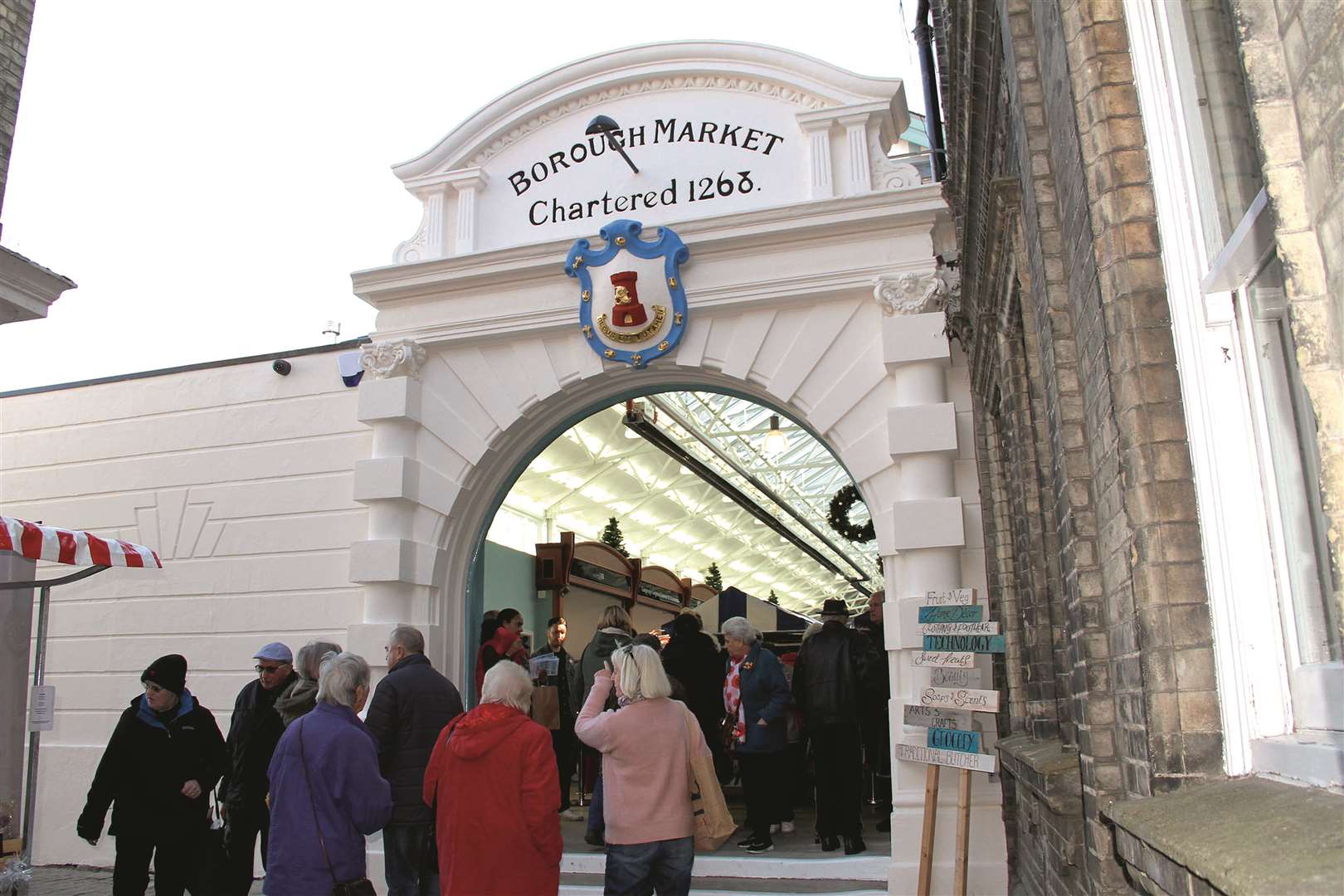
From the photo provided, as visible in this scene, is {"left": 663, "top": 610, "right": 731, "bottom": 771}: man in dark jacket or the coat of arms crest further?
{"left": 663, "top": 610, "right": 731, "bottom": 771}: man in dark jacket

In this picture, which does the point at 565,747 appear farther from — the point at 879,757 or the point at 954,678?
the point at 954,678

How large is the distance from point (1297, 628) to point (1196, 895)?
585 millimetres

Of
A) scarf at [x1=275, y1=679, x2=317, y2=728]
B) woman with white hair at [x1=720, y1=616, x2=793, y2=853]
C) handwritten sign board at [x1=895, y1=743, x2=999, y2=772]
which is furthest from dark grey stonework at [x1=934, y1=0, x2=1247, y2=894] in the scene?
scarf at [x1=275, y1=679, x2=317, y2=728]

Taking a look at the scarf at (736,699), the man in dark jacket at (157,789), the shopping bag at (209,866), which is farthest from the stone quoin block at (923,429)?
the shopping bag at (209,866)

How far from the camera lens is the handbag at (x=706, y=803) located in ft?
16.1

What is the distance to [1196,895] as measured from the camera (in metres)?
2.12

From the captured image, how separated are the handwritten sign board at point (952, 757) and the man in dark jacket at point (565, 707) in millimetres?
3654

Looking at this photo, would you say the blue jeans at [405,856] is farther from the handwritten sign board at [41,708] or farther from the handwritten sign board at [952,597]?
the handwritten sign board at [952,597]

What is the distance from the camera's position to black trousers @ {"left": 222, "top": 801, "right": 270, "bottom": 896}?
5930 mm

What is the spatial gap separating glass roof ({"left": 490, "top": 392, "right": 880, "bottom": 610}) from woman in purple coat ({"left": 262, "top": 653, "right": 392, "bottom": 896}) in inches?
293

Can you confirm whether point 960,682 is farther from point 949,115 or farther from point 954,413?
point 949,115

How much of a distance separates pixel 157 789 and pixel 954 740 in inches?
168

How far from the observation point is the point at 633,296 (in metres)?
8.30

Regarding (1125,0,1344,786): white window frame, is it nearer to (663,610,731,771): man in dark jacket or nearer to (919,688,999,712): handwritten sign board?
(919,688,999,712): handwritten sign board
